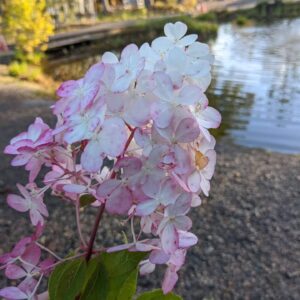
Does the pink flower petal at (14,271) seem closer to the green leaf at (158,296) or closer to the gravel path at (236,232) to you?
the green leaf at (158,296)

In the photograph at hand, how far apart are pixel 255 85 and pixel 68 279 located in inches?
305

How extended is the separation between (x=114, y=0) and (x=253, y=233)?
69.8 feet

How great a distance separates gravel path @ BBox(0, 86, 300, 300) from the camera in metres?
2.42

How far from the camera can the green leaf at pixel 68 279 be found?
0.71 metres

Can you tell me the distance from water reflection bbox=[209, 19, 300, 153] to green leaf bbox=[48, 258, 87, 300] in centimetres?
459

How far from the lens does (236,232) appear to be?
9.45ft

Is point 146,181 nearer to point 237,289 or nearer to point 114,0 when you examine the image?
point 237,289

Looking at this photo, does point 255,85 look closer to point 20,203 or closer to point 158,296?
point 158,296

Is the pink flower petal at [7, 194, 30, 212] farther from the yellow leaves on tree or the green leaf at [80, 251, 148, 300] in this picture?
the yellow leaves on tree

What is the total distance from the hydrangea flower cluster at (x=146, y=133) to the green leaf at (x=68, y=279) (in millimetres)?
93

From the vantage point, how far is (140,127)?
0.59m

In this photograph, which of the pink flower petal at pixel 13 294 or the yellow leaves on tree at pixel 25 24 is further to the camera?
the yellow leaves on tree at pixel 25 24

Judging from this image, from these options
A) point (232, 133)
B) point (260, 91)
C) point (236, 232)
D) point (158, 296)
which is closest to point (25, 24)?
point (260, 91)

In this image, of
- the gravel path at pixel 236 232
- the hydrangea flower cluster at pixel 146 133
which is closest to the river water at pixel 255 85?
the gravel path at pixel 236 232
